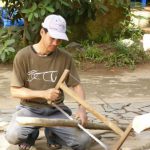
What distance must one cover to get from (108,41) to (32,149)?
5.73m

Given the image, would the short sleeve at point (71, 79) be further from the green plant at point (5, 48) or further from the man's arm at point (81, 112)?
the green plant at point (5, 48)

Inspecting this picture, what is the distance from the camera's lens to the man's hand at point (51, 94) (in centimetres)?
401

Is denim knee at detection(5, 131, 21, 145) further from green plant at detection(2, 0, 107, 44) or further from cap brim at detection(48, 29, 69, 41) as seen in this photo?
green plant at detection(2, 0, 107, 44)

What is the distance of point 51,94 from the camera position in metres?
4.02

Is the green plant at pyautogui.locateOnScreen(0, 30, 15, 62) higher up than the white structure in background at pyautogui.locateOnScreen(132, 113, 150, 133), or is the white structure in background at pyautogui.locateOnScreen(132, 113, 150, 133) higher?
the white structure in background at pyautogui.locateOnScreen(132, 113, 150, 133)

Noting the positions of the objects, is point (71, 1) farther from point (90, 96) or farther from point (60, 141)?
point (60, 141)

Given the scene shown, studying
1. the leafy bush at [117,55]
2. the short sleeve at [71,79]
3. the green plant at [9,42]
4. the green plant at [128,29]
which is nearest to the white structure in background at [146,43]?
the leafy bush at [117,55]

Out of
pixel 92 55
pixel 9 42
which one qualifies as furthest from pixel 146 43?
pixel 9 42

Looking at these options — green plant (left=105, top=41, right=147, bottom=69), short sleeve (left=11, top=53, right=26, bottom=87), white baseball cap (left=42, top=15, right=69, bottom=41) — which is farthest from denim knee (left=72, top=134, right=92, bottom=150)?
green plant (left=105, top=41, right=147, bottom=69)

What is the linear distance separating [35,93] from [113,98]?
8.83 feet

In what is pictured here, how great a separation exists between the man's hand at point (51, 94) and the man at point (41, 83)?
0.07 meters

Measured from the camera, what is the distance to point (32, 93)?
4172 mm

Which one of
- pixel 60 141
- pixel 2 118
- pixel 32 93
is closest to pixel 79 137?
pixel 60 141

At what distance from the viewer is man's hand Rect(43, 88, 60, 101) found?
4.01 m
